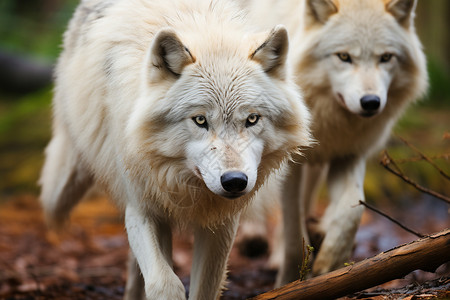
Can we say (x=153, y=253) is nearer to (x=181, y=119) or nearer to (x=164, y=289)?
(x=164, y=289)

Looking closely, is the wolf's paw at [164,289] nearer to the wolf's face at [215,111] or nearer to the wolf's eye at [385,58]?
the wolf's face at [215,111]

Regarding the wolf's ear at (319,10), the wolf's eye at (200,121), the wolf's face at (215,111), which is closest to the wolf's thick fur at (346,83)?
the wolf's ear at (319,10)

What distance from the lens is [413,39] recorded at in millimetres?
4996

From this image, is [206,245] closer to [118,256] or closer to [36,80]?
[118,256]

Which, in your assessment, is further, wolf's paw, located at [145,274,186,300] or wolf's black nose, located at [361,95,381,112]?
wolf's black nose, located at [361,95,381,112]

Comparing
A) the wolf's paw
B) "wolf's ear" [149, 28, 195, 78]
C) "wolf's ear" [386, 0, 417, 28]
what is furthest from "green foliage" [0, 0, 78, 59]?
the wolf's paw

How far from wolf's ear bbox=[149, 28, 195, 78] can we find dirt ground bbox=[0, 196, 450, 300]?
1615mm

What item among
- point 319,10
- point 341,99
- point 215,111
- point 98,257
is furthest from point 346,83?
point 98,257

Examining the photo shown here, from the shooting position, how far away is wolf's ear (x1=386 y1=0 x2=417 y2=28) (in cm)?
482

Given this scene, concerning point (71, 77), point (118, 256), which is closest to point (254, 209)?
point (71, 77)

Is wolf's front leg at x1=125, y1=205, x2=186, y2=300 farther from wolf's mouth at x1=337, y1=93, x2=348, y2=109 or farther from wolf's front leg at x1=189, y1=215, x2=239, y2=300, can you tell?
wolf's mouth at x1=337, y1=93, x2=348, y2=109

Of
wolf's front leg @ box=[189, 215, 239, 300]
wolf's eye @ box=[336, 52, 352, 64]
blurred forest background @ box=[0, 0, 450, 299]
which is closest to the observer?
wolf's front leg @ box=[189, 215, 239, 300]

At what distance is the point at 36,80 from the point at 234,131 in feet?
32.4

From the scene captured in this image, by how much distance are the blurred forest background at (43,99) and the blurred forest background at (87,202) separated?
0.07ft
